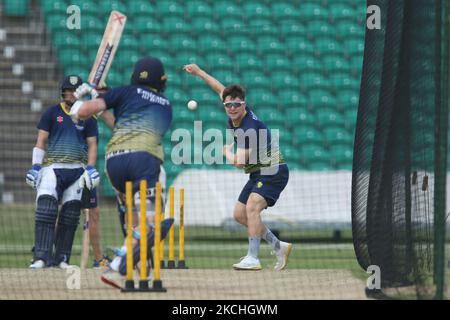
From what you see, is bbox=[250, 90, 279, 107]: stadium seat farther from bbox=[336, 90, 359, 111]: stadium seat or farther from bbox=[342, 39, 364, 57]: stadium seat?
bbox=[342, 39, 364, 57]: stadium seat

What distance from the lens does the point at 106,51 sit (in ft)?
38.9

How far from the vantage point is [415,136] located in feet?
31.5

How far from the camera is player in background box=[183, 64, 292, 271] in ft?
37.7

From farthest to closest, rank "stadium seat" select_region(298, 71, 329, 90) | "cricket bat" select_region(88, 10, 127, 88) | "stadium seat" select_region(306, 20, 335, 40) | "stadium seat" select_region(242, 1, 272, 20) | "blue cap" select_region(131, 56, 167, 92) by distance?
"stadium seat" select_region(242, 1, 272, 20)
"stadium seat" select_region(306, 20, 335, 40)
"stadium seat" select_region(298, 71, 329, 90)
"cricket bat" select_region(88, 10, 127, 88)
"blue cap" select_region(131, 56, 167, 92)

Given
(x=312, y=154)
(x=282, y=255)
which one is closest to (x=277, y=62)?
(x=312, y=154)

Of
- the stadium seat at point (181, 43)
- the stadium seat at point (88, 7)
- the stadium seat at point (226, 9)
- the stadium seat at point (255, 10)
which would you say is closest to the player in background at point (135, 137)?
the stadium seat at point (181, 43)

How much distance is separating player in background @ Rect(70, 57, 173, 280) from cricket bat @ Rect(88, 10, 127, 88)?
7.79ft

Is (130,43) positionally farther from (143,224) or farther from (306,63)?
(143,224)

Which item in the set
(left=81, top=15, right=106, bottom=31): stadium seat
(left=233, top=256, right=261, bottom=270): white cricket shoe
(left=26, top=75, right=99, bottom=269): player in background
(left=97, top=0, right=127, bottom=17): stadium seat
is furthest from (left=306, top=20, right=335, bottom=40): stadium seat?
(left=233, top=256, right=261, bottom=270): white cricket shoe

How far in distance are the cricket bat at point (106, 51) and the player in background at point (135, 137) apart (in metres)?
2.37

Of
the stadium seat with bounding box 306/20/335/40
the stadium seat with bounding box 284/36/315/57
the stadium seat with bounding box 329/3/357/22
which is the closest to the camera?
the stadium seat with bounding box 329/3/357/22

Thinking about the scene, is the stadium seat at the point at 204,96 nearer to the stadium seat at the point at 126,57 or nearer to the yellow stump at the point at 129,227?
the stadium seat at the point at 126,57

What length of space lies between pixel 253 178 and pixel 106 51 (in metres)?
2.12
